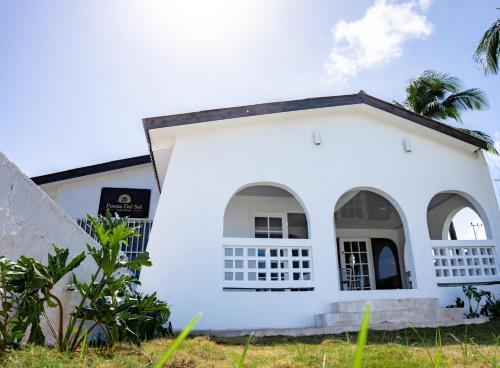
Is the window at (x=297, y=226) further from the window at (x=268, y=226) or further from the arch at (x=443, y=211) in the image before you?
the arch at (x=443, y=211)

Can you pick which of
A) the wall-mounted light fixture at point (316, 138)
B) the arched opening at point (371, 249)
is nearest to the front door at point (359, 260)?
the arched opening at point (371, 249)

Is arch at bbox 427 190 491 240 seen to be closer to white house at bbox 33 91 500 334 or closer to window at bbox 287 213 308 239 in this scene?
white house at bbox 33 91 500 334

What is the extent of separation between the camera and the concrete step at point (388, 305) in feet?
21.2

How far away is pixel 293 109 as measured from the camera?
7.98 meters

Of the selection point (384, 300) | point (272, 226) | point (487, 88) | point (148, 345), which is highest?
point (487, 88)

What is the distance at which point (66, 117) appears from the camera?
7.45 meters

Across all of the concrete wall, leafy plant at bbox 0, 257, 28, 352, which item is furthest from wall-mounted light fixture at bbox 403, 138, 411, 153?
leafy plant at bbox 0, 257, 28, 352

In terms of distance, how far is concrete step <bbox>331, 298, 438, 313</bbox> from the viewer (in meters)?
6.46

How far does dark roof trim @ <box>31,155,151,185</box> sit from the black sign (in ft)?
2.28

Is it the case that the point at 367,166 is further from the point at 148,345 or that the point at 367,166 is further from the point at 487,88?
the point at 487,88

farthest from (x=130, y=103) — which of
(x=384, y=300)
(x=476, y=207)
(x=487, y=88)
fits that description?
(x=487, y=88)

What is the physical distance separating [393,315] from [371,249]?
6109mm

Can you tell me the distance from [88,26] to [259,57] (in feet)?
10.5

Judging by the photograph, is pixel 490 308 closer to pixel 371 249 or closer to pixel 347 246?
pixel 371 249
